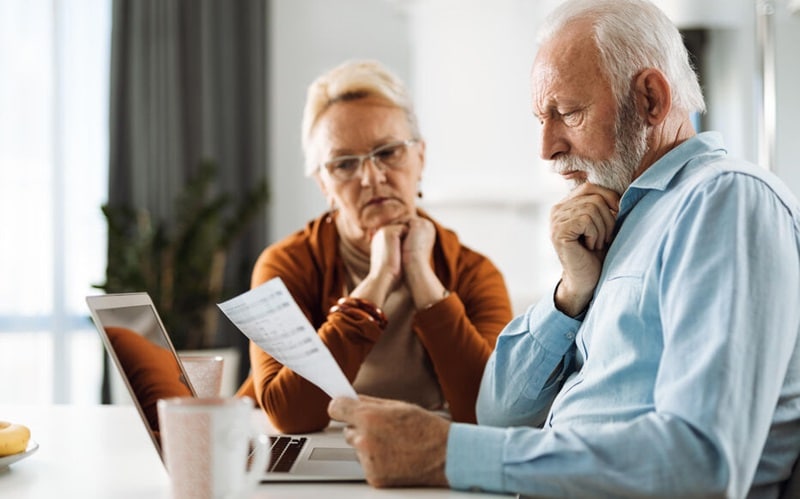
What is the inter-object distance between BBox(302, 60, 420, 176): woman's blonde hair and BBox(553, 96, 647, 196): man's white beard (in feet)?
2.04

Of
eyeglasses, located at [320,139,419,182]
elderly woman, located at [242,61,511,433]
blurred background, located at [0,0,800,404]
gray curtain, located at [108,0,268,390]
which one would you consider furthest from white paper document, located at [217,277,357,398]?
gray curtain, located at [108,0,268,390]

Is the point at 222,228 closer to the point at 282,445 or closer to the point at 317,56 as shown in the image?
the point at 317,56

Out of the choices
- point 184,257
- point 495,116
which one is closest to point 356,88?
point 495,116

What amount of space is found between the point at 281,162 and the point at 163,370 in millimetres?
3615

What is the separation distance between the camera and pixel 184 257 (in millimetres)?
4043

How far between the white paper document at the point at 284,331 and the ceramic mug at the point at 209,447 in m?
0.15

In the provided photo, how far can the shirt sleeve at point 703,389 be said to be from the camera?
0.89 metres

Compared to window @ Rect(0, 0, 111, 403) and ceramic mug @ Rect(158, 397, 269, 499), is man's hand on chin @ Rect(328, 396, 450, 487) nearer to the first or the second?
ceramic mug @ Rect(158, 397, 269, 499)

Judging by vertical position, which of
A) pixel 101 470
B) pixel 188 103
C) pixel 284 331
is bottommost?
pixel 101 470

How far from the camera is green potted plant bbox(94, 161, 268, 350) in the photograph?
395cm

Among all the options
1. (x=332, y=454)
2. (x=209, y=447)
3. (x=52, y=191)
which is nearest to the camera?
(x=209, y=447)

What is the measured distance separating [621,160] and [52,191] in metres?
3.58

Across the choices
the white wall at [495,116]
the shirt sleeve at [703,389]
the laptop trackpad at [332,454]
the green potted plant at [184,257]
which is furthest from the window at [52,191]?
the shirt sleeve at [703,389]

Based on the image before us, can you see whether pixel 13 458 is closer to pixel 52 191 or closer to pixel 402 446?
pixel 402 446
